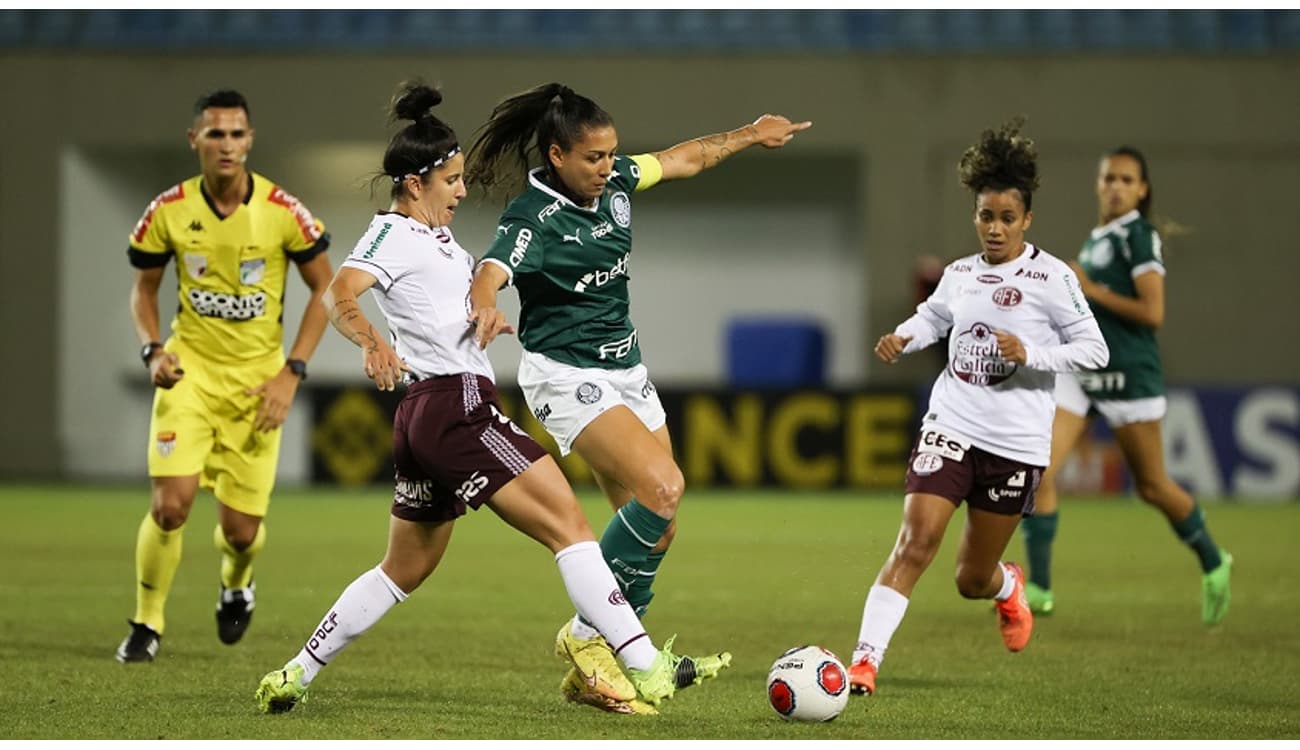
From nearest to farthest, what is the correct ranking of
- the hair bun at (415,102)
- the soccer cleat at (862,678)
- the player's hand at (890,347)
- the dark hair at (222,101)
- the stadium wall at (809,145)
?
the hair bun at (415,102)
the soccer cleat at (862,678)
the player's hand at (890,347)
the dark hair at (222,101)
the stadium wall at (809,145)

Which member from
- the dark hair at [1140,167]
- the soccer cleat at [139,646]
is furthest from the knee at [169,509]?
the dark hair at [1140,167]

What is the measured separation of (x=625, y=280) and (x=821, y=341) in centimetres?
1416

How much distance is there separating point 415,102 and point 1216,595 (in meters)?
4.62

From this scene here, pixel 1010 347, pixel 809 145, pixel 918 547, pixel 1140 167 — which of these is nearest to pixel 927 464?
pixel 918 547

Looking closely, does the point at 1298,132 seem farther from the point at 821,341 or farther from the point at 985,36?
the point at 821,341

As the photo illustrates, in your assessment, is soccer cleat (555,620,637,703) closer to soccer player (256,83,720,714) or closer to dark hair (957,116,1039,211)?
soccer player (256,83,720,714)

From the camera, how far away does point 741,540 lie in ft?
43.0

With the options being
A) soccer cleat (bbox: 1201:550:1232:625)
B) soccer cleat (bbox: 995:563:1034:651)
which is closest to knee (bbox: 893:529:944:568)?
soccer cleat (bbox: 995:563:1034:651)

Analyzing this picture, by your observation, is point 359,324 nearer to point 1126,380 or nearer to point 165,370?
point 165,370

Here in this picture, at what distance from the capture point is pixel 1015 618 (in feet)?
23.1

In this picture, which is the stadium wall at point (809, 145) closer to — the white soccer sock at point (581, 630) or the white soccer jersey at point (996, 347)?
the white soccer jersey at point (996, 347)

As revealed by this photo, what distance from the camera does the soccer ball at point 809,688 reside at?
5695mm

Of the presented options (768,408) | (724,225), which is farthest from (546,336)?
(724,225)

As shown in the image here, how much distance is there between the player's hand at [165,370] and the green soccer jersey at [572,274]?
159 centimetres
